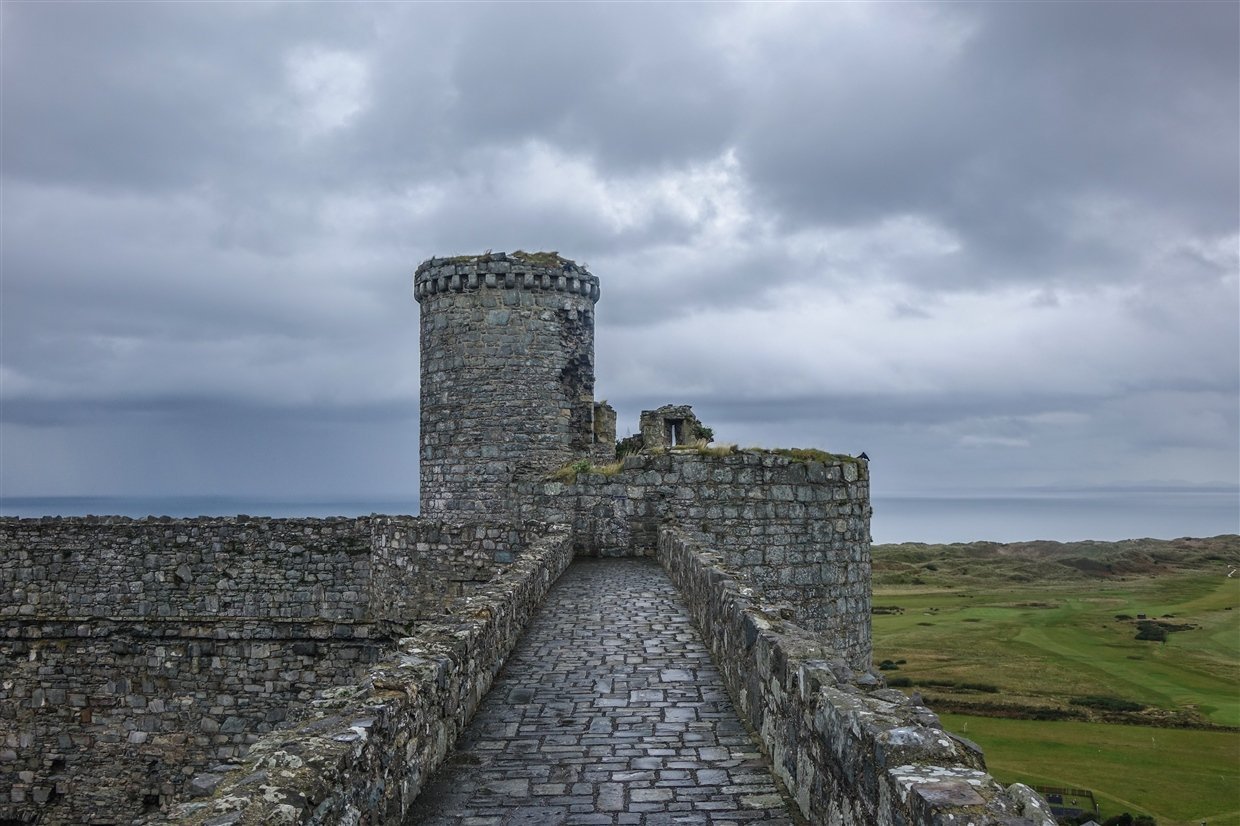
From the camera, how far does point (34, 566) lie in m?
20.7

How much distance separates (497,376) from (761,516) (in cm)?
894

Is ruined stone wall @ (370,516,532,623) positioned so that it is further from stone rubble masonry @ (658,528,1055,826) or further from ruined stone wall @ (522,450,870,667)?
stone rubble masonry @ (658,528,1055,826)

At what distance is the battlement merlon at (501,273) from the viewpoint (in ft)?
69.1

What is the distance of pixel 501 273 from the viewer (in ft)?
69.0

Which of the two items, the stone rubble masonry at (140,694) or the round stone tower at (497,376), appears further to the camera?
the round stone tower at (497,376)

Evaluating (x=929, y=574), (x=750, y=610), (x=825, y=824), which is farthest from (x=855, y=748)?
(x=929, y=574)

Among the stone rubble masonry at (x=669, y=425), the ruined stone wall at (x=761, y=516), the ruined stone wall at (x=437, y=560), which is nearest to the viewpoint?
the ruined stone wall at (x=761, y=516)

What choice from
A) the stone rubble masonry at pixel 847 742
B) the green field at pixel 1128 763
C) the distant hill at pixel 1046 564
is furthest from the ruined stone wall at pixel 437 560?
the distant hill at pixel 1046 564

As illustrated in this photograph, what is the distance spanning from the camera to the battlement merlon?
21.1 metres

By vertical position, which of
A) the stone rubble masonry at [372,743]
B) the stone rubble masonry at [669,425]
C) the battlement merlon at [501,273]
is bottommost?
the stone rubble masonry at [372,743]

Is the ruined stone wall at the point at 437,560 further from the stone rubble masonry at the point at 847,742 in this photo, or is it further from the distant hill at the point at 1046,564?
the distant hill at the point at 1046,564

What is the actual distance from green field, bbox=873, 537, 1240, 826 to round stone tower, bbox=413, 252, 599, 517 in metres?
12.8

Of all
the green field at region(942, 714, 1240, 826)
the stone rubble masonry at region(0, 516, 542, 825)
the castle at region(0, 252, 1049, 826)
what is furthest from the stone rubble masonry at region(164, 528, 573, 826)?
the green field at region(942, 714, 1240, 826)

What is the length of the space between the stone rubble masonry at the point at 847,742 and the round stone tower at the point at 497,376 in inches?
561
